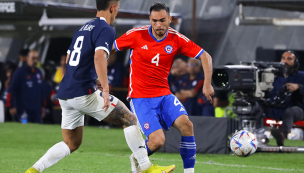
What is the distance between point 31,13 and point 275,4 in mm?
7405

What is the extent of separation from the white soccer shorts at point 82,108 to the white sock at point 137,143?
320 mm

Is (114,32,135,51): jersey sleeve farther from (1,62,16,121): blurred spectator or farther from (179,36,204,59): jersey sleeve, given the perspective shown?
(1,62,16,121): blurred spectator

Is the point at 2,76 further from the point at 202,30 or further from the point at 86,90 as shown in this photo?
the point at 86,90

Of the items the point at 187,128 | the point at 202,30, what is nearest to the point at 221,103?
the point at 202,30

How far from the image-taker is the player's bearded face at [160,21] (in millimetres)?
5566

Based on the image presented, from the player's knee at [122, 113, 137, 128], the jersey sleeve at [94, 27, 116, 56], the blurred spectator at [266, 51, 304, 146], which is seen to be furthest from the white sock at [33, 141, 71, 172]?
the blurred spectator at [266, 51, 304, 146]

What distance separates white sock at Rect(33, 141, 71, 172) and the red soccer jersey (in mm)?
1131

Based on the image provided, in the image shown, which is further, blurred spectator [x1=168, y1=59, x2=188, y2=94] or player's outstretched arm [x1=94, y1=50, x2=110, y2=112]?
blurred spectator [x1=168, y1=59, x2=188, y2=94]

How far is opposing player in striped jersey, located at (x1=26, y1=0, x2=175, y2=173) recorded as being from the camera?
4762mm

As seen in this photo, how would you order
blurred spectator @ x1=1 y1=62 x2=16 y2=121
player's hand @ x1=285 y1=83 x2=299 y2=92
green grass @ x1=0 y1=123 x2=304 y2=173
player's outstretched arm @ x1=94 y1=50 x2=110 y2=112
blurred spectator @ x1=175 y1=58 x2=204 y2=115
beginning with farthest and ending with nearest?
blurred spectator @ x1=1 y1=62 x2=16 y2=121
blurred spectator @ x1=175 y1=58 x2=204 y2=115
player's hand @ x1=285 y1=83 x2=299 y2=92
green grass @ x1=0 y1=123 x2=304 y2=173
player's outstretched arm @ x1=94 y1=50 x2=110 y2=112

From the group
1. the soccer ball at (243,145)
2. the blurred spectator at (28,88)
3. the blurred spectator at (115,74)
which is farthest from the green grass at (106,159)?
the blurred spectator at (28,88)

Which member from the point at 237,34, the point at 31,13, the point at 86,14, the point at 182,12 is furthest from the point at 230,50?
Answer: the point at 31,13

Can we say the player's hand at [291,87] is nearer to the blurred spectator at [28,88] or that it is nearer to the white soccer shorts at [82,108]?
the white soccer shorts at [82,108]

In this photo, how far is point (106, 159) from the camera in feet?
25.0
